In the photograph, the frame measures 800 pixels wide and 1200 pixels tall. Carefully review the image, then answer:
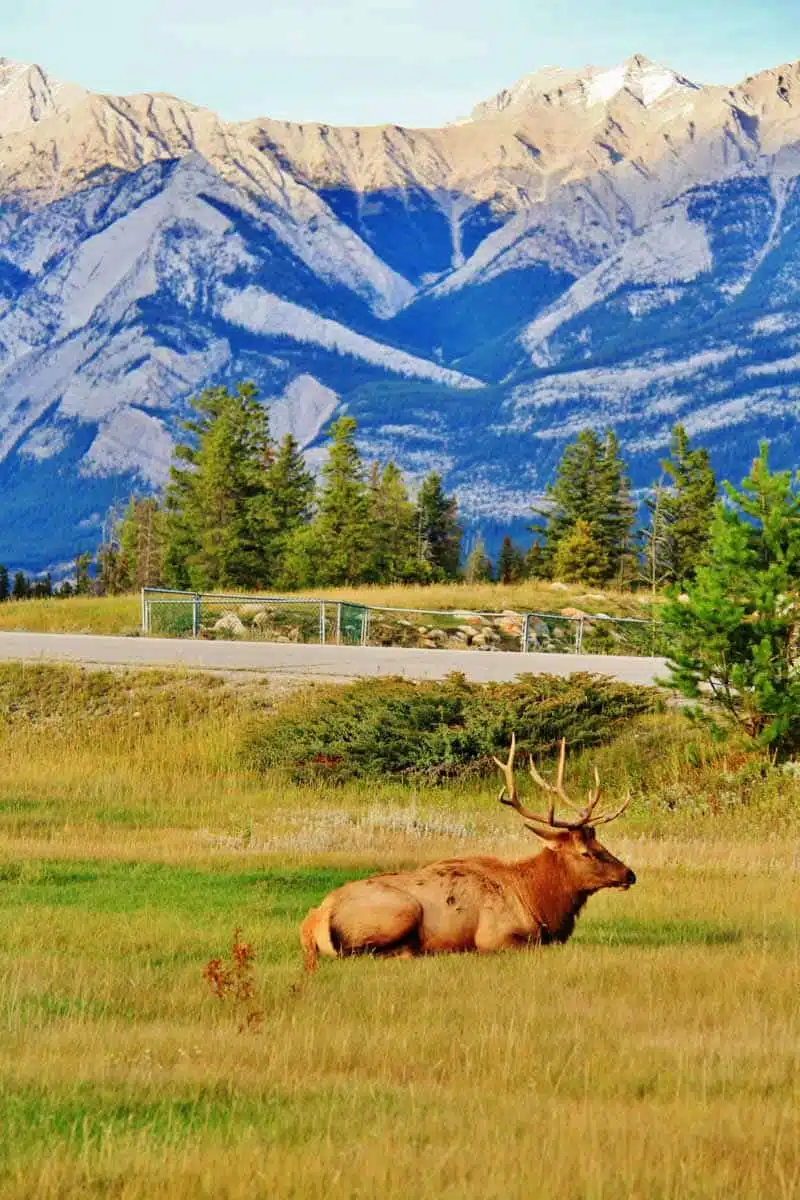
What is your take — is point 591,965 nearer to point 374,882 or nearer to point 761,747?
point 374,882

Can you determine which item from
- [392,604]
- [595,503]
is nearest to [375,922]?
[392,604]

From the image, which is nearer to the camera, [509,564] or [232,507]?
[232,507]

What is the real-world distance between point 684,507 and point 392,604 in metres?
45.3

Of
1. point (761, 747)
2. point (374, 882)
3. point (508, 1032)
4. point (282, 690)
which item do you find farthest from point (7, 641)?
point (508, 1032)

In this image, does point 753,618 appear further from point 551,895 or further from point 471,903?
point 471,903

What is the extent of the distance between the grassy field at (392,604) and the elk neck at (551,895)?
93.2 feet

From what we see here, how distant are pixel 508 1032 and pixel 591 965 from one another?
2.03 meters

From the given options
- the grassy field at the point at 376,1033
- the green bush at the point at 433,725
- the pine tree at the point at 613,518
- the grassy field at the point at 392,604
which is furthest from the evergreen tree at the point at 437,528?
the grassy field at the point at 376,1033

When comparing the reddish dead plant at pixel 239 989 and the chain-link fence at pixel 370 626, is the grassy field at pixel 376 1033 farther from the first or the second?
the chain-link fence at pixel 370 626

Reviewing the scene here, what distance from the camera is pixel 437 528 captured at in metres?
110

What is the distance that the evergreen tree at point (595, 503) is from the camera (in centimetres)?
9212

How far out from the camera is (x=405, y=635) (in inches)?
1613

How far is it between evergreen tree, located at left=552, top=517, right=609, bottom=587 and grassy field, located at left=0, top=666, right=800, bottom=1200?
69995 mm

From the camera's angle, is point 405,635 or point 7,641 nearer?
point 7,641
